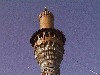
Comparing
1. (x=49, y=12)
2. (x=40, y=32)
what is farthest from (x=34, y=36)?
(x=49, y=12)

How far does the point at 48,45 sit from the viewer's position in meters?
32.4

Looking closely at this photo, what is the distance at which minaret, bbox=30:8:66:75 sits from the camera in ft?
104

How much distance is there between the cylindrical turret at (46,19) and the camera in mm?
33438

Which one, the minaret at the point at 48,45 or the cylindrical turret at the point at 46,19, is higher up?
the cylindrical turret at the point at 46,19

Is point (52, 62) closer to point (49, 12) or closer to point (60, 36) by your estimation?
point (60, 36)

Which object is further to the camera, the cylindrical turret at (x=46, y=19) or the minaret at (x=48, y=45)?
the cylindrical turret at (x=46, y=19)

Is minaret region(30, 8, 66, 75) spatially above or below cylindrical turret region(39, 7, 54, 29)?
below

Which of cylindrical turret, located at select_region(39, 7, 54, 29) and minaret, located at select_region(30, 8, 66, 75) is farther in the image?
cylindrical turret, located at select_region(39, 7, 54, 29)

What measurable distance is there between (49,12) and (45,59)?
19.6ft

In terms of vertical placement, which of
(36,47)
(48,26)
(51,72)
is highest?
(48,26)

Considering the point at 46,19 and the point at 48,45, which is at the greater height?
the point at 46,19

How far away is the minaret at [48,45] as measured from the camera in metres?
31.6

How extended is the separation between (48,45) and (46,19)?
326cm

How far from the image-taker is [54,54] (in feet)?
105
